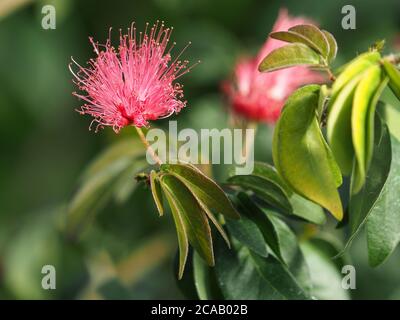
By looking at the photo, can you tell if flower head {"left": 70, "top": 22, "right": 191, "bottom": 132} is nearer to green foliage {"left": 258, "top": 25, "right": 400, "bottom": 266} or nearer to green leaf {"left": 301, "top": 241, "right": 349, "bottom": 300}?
green foliage {"left": 258, "top": 25, "right": 400, "bottom": 266}

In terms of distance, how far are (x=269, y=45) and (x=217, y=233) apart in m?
0.66

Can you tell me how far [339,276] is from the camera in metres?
1.74

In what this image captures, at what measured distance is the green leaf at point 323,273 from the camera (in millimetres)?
1704

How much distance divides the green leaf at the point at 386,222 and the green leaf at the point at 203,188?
0.67 feet

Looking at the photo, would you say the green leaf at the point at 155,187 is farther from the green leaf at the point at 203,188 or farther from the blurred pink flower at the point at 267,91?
the blurred pink flower at the point at 267,91

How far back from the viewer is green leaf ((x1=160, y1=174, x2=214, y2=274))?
1.35 metres

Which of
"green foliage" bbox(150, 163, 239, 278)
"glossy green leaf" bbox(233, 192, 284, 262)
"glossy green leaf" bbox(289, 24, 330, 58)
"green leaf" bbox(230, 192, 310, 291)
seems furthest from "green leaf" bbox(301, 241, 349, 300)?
"glossy green leaf" bbox(289, 24, 330, 58)

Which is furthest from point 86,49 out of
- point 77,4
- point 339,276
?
point 339,276

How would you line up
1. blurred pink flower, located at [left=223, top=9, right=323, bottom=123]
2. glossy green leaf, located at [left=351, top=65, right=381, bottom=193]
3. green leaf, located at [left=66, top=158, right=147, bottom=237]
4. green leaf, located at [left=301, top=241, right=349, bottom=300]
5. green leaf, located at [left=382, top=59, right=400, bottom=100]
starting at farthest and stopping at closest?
blurred pink flower, located at [left=223, top=9, right=323, bottom=123] → green leaf, located at [left=66, top=158, right=147, bottom=237] → green leaf, located at [left=301, top=241, right=349, bottom=300] → green leaf, located at [left=382, top=59, right=400, bottom=100] → glossy green leaf, located at [left=351, top=65, right=381, bottom=193]

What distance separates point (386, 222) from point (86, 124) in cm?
213

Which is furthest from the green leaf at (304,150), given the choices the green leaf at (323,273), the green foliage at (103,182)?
the green foliage at (103,182)

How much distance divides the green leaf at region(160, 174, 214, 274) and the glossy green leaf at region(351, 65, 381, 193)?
25 cm

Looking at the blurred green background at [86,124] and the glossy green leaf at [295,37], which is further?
the blurred green background at [86,124]

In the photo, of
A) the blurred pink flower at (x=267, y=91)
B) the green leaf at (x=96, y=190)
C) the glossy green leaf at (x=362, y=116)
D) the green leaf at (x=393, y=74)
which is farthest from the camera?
the blurred pink flower at (x=267, y=91)
